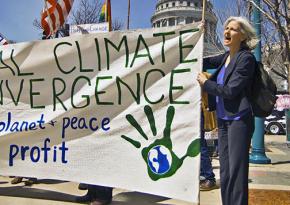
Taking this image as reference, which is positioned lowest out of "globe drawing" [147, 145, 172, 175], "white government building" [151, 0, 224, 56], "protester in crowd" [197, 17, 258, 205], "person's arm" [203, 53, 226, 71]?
"globe drawing" [147, 145, 172, 175]

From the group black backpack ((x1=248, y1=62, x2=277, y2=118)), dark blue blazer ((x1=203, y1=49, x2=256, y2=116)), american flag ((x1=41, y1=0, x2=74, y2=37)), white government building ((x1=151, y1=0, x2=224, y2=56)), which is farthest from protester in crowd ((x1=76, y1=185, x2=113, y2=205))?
white government building ((x1=151, y1=0, x2=224, y2=56))

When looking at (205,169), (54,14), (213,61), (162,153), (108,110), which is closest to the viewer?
(213,61)

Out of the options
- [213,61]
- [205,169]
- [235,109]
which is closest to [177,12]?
[205,169]

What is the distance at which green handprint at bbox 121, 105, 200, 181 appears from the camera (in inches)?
165

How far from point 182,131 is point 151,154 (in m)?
0.41

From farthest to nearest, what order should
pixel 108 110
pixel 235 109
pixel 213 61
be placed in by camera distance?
1. pixel 108 110
2. pixel 213 61
3. pixel 235 109

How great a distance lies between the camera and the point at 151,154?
4.36m

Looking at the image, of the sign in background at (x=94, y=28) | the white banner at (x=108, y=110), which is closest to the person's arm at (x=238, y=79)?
the white banner at (x=108, y=110)

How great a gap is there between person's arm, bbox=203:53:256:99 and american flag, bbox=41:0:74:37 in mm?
3847

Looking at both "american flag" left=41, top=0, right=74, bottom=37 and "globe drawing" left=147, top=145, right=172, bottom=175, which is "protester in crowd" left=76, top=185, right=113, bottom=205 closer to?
"globe drawing" left=147, top=145, right=172, bottom=175

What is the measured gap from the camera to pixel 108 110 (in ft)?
15.3

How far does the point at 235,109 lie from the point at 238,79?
255 millimetres

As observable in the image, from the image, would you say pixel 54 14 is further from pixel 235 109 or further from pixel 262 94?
pixel 262 94

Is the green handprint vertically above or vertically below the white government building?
below
